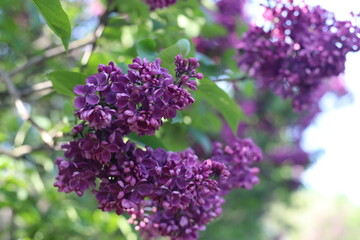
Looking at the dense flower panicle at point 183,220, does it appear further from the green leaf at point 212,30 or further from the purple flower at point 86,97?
the green leaf at point 212,30

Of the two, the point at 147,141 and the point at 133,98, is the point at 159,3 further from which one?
the point at 133,98

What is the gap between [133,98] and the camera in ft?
3.67

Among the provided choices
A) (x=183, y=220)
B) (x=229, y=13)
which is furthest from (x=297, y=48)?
(x=229, y=13)

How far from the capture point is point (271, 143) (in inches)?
243

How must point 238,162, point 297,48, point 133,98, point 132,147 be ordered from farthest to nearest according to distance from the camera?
point 297,48
point 238,162
point 132,147
point 133,98

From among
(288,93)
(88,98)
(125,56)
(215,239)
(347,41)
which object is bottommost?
(88,98)

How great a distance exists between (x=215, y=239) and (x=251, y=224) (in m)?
0.79

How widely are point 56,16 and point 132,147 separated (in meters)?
0.45

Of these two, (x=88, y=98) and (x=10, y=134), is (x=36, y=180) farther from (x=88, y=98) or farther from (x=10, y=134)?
(x=88, y=98)

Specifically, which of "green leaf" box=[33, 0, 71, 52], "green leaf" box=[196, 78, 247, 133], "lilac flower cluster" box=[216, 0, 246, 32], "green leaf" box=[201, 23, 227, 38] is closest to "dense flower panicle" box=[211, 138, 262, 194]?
"green leaf" box=[196, 78, 247, 133]

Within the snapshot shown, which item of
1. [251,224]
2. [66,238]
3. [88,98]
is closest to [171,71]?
[88,98]

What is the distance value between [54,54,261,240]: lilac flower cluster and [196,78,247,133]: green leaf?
331mm

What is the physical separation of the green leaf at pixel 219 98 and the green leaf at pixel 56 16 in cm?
48

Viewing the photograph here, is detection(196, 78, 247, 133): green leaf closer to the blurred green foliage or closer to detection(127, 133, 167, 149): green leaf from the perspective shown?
the blurred green foliage
